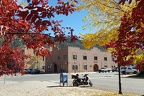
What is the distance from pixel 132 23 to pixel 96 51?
7059 centimetres

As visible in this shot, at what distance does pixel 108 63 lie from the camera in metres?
79.8

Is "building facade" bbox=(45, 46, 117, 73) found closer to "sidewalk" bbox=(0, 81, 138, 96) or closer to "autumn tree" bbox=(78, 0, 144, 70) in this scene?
"sidewalk" bbox=(0, 81, 138, 96)

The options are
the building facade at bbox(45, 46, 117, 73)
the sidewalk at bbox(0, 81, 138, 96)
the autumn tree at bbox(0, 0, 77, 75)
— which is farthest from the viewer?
the building facade at bbox(45, 46, 117, 73)

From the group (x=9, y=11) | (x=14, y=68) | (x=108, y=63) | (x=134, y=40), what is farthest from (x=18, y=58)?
(x=108, y=63)

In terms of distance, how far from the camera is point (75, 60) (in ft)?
221

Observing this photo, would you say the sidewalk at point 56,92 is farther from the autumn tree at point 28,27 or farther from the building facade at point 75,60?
the building facade at point 75,60

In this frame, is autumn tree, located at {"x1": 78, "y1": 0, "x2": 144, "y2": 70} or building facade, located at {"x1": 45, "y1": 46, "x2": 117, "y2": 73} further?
building facade, located at {"x1": 45, "y1": 46, "x2": 117, "y2": 73}

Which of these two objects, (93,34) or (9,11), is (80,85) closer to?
(93,34)

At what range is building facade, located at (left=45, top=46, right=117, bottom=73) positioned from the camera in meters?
65.9

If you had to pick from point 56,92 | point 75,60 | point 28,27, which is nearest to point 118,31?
point 28,27

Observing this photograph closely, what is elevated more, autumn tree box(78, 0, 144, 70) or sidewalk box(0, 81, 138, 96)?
autumn tree box(78, 0, 144, 70)

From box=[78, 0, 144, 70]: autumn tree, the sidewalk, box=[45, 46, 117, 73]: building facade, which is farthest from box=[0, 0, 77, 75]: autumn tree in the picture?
box=[45, 46, 117, 73]: building facade

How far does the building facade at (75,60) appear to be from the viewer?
65875mm

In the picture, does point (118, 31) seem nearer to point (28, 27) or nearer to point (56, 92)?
point (28, 27)
